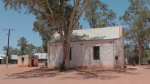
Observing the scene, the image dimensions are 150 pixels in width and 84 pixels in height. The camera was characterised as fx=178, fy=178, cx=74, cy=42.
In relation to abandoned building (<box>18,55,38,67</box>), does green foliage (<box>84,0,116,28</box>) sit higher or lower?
higher

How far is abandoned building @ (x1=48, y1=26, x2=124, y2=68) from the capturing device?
21.6 m

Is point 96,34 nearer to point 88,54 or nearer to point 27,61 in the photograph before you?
point 88,54

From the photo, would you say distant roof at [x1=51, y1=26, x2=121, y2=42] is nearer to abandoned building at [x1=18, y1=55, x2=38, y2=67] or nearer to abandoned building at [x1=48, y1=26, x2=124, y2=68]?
abandoned building at [x1=48, y1=26, x2=124, y2=68]

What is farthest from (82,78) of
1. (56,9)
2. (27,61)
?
(27,61)

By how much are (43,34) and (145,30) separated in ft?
62.6

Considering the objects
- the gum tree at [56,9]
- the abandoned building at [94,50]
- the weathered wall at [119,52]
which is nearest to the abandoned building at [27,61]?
the abandoned building at [94,50]

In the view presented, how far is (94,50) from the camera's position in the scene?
74.9 feet

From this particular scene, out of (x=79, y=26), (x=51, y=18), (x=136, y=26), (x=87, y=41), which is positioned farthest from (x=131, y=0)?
(x=51, y=18)

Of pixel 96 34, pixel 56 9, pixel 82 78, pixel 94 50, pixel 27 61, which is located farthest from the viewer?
pixel 27 61

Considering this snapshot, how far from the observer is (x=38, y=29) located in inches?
1304

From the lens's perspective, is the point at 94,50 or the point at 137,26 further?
the point at 137,26

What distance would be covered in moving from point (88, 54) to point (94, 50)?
36.5 inches

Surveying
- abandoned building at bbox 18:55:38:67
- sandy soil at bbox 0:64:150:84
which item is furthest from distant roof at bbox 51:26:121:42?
abandoned building at bbox 18:55:38:67

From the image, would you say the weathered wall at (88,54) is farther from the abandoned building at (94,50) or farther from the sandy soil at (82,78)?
the sandy soil at (82,78)
